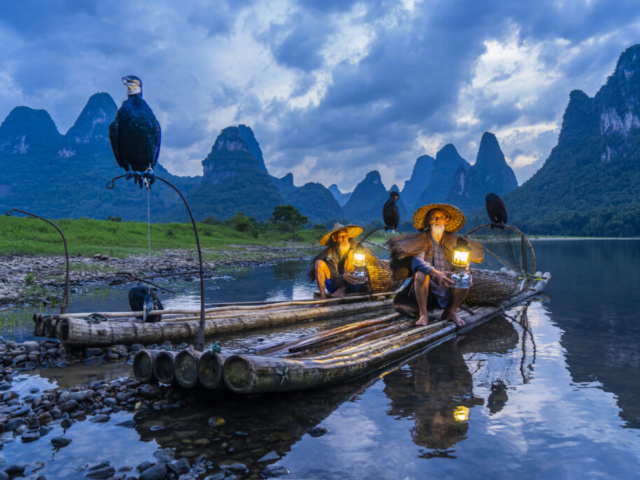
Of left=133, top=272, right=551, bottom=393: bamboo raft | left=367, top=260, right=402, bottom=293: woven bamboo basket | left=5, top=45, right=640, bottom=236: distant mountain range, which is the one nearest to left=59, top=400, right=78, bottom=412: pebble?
left=133, top=272, right=551, bottom=393: bamboo raft

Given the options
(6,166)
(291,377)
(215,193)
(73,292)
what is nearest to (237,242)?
(73,292)

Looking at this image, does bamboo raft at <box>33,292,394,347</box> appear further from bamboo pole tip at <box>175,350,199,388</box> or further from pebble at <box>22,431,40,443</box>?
bamboo pole tip at <box>175,350,199,388</box>

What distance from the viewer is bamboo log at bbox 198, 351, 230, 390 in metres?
3.41

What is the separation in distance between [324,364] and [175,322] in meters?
3.13

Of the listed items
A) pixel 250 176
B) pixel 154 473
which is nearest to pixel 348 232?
pixel 154 473

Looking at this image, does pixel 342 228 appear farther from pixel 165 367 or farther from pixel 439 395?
pixel 165 367

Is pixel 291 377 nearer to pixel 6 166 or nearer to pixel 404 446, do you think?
pixel 404 446

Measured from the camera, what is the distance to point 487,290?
323 inches

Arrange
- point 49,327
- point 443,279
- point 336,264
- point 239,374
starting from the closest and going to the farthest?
point 239,374
point 49,327
point 443,279
point 336,264

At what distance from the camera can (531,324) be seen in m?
7.96

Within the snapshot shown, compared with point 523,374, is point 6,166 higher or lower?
higher

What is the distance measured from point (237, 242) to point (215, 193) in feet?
317

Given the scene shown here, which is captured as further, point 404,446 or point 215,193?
point 215,193

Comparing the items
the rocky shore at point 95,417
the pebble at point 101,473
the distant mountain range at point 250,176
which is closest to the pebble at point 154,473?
the rocky shore at point 95,417
